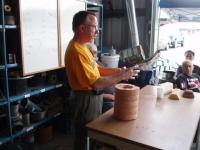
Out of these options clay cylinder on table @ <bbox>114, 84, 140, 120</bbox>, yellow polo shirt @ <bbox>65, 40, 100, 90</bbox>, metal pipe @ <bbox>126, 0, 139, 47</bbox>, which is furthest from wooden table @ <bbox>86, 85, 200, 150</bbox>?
metal pipe @ <bbox>126, 0, 139, 47</bbox>

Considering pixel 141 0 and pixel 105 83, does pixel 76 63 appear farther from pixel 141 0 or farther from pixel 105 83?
pixel 141 0

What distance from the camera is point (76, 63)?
69.5 inches

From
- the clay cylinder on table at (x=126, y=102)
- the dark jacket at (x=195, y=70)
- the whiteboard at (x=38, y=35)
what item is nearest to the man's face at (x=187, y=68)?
the dark jacket at (x=195, y=70)

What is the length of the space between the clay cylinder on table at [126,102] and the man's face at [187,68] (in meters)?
2.07

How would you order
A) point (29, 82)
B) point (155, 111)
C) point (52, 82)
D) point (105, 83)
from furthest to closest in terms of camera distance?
point (52, 82) → point (29, 82) → point (155, 111) → point (105, 83)

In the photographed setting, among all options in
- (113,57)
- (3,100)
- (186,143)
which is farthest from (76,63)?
(113,57)

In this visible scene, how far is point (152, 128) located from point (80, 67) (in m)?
0.69

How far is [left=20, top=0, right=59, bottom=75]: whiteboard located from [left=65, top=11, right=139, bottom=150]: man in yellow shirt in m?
0.83

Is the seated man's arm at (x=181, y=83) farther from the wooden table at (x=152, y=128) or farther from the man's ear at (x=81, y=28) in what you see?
the man's ear at (x=81, y=28)

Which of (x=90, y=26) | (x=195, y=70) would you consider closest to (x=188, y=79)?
(x=195, y=70)

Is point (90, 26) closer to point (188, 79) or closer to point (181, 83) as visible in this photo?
point (181, 83)

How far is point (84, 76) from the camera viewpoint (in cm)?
177

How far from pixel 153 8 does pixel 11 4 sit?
2.68 meters

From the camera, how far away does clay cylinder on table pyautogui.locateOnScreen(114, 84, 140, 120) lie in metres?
1.73
